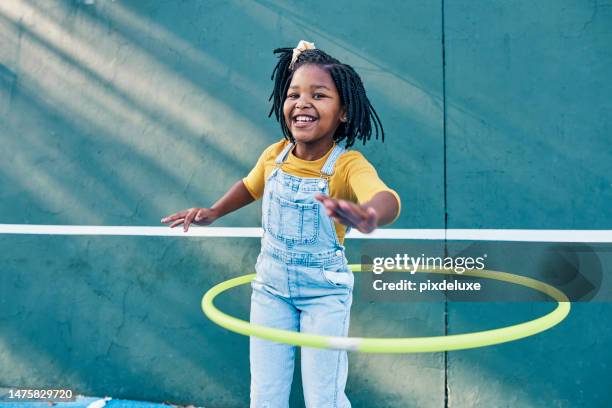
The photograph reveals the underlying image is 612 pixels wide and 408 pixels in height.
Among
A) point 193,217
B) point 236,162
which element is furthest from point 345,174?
point 236,162

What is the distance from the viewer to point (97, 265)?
3012mm

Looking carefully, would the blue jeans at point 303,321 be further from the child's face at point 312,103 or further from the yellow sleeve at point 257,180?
the child's face at point 312,103

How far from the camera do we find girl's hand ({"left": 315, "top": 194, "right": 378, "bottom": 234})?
4.54 feet

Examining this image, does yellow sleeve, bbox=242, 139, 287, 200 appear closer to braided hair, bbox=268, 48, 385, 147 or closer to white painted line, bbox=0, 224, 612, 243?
braided hair, bbox=268, 48, 385, 147

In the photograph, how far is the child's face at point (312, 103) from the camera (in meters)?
1.88

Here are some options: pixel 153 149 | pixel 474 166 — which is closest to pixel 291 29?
pixel 153 149

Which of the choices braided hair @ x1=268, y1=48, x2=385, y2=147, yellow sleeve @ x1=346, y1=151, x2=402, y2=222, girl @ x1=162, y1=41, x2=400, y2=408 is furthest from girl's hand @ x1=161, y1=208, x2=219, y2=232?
yellow sleeve @ x1=346, y1=151, x2=402, y2=222

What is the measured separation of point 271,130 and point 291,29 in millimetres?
562

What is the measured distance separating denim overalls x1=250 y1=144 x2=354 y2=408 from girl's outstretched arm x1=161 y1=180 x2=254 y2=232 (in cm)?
26

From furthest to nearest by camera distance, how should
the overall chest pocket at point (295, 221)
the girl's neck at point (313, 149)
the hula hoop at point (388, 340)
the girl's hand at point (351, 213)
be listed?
the girl's neck at point (313, 149) < the overall chest pocket at point (295, 221) < the hula hoop at point (388, 340) < the girl's hand at point (351, 213)

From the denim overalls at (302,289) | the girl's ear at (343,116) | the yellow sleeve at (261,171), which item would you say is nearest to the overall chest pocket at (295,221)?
the denim overalls at (302,289)

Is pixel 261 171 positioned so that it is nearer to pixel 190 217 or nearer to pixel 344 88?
pixel 190 217

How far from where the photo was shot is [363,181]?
70.3 inches

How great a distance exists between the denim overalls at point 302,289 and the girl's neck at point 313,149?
0.16ft
